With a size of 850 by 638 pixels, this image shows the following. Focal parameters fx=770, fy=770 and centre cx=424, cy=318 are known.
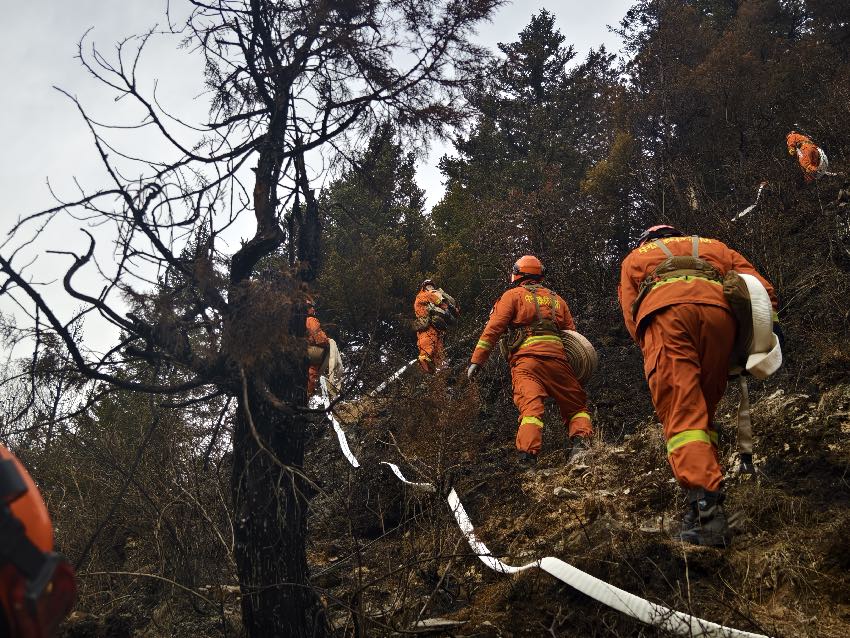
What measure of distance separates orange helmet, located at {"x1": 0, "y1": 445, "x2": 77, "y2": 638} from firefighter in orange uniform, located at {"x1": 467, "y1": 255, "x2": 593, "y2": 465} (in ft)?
15.9

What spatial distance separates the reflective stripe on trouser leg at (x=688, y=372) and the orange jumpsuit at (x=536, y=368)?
1.94 metres

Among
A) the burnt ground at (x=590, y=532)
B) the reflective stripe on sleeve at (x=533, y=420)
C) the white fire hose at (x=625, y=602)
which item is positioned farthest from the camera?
the reflective stripe on sleeve at (x=533, y=420)

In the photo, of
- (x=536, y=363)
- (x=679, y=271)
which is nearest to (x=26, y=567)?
(x=679, y=271)

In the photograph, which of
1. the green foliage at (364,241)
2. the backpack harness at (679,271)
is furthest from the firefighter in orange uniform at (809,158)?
the backpack harness at (679,271)

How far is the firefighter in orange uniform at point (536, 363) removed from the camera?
6.49m

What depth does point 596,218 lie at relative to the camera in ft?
43.4

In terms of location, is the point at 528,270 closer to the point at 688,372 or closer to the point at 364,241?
the point at 364,241

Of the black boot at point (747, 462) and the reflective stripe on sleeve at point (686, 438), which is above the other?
the reflective stripe on sleeve at point (686, 438)

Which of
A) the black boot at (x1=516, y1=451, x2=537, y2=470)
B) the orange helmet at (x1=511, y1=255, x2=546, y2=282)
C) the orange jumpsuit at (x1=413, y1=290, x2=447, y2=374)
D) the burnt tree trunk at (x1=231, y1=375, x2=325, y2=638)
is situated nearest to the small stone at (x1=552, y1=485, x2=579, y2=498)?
the black boot at (x1=516, y1=451, x2=537, y2=470)

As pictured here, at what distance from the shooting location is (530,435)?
253 inches

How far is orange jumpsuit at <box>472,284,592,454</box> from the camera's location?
650cm

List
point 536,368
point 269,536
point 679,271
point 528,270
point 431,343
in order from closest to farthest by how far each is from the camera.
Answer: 1. point 269,536
2. point 679,271
3. point 536,368
4. point 528,270
5. point 431,343

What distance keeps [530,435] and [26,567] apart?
499 centimetres

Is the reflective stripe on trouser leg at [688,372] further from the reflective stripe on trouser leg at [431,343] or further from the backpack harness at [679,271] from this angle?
the reflective stripe on trouser leg at [431,343]
